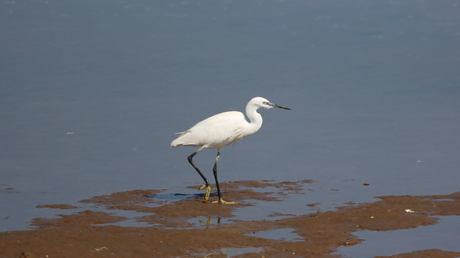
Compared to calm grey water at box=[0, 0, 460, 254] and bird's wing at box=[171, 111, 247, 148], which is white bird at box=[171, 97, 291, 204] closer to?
bird's wing at box=[171, 111, 247, 148]

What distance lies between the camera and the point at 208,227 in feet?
29.5

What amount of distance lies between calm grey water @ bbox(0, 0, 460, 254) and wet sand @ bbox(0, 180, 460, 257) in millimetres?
546

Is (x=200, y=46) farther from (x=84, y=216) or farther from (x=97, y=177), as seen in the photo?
(x=84, y=216)

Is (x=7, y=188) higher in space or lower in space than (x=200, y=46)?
lower

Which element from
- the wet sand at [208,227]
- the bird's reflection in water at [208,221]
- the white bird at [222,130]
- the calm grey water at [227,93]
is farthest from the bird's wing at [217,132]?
the bird's reflection in water at [208,221]

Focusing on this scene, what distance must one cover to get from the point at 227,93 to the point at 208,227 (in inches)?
312

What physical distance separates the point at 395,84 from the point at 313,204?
27.0 ft

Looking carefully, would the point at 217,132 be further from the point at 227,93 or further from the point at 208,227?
the point at 227,93

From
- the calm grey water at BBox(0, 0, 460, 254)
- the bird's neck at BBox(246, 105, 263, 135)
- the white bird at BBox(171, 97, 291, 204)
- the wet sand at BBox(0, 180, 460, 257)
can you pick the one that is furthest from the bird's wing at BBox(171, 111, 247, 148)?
the calm grey water at BBox(0, 0, 460, 254)

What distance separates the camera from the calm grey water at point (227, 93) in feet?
38.3

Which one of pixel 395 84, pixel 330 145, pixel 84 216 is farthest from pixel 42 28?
pixel 84 216

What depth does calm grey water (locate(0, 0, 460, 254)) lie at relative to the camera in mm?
11680

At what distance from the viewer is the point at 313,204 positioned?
10148mm

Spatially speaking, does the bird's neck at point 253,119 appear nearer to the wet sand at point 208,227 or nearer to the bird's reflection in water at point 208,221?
the wet sand at point 208,227
